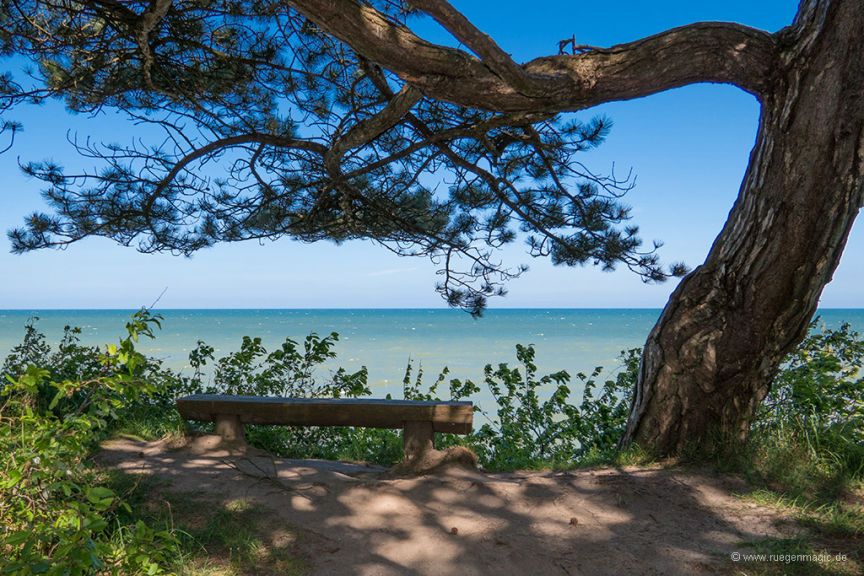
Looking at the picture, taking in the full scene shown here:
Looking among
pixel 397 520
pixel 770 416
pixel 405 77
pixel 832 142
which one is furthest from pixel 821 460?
pixel 405 77

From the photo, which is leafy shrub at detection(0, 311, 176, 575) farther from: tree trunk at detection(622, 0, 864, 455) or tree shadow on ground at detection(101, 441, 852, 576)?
tree trunk at detection(622, 0, 864, 455)

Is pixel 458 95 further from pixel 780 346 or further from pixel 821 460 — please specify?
pixel 821 460

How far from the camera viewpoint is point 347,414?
3.73 meters

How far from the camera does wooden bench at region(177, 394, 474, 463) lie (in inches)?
142

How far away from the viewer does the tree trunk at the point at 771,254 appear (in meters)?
3.15

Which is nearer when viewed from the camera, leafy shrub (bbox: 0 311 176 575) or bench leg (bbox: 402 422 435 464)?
leafy shrub (bbox: 0 311 176 575)

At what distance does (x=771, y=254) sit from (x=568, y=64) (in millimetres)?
1618

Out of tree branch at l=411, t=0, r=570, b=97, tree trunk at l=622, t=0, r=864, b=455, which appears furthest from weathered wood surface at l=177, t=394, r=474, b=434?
tree branch at l=411, t=0, r=570, b=97

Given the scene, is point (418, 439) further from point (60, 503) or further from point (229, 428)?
point (60, 503)

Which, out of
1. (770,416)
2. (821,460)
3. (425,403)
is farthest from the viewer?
(770,416)

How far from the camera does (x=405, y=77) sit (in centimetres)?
291

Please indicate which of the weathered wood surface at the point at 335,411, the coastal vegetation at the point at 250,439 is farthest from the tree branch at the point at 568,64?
the weathered wood surface at the point at 335,411

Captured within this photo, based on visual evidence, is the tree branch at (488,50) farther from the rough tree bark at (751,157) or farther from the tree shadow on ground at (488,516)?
the tree shadow on ground at (488,516)

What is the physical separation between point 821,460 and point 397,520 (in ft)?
8.42
